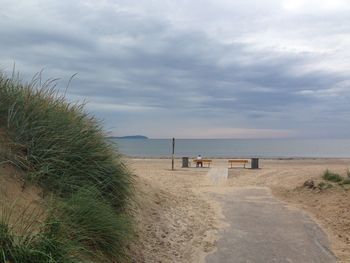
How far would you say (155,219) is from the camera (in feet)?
29.7

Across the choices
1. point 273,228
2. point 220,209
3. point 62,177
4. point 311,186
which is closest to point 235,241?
point 273,228

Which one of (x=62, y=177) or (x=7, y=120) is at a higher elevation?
(x=7, y=120)

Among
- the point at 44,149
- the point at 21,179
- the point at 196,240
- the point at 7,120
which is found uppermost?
the point at 7,120

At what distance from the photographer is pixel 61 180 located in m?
5.87

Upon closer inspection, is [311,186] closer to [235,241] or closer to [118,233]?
[235,241]

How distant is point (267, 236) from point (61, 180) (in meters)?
4.48

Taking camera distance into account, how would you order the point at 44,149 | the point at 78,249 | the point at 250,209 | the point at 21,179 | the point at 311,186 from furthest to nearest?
the point at 311,186, the point at 250,209, the point at 44,149, the point at 21,179, the point at 78,249

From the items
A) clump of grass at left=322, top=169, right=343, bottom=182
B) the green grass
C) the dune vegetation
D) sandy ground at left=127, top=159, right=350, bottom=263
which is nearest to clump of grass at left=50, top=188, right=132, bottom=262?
the dune vegetation

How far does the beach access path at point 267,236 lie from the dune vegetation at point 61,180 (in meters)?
2.09

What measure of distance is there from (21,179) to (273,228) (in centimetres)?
555

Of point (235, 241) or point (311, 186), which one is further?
point (311, 186)

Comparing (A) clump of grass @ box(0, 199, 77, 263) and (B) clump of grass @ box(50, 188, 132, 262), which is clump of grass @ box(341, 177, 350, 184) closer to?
(B) clump of grass @ box(50, 188, 132, 262)

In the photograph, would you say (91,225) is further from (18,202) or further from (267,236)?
(267,236)

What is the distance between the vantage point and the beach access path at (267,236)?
746cm
